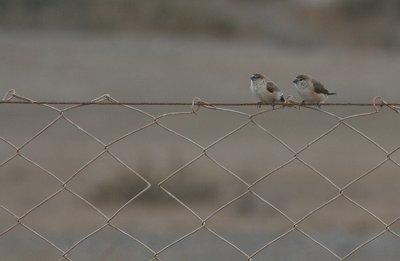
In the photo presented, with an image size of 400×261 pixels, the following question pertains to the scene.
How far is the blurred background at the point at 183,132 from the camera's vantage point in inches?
469

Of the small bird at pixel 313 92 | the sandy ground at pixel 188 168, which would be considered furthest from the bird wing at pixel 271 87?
the sandy ground at pixel 188 168

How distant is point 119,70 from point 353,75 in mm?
3966

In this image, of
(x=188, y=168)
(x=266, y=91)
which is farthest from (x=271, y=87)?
(x=188, y=168)

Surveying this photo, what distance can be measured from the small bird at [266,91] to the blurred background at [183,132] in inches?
154

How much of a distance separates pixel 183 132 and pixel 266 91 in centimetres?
1152

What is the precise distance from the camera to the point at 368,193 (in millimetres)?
14039

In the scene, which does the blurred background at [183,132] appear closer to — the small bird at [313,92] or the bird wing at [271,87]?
the small bird at [313,92]

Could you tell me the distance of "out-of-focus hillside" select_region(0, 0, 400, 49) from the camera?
3023cm

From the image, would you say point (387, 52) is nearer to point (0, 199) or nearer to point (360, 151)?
point (360, 151)

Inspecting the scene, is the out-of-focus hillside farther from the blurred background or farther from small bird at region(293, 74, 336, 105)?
small bird at region(293, 74, 336, 105)

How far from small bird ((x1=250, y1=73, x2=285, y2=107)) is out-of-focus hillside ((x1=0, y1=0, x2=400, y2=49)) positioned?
941 inches

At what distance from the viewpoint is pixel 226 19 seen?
32.2 meters

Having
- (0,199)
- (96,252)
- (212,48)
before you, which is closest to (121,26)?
(212,48)

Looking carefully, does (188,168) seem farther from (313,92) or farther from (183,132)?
(313,92)
